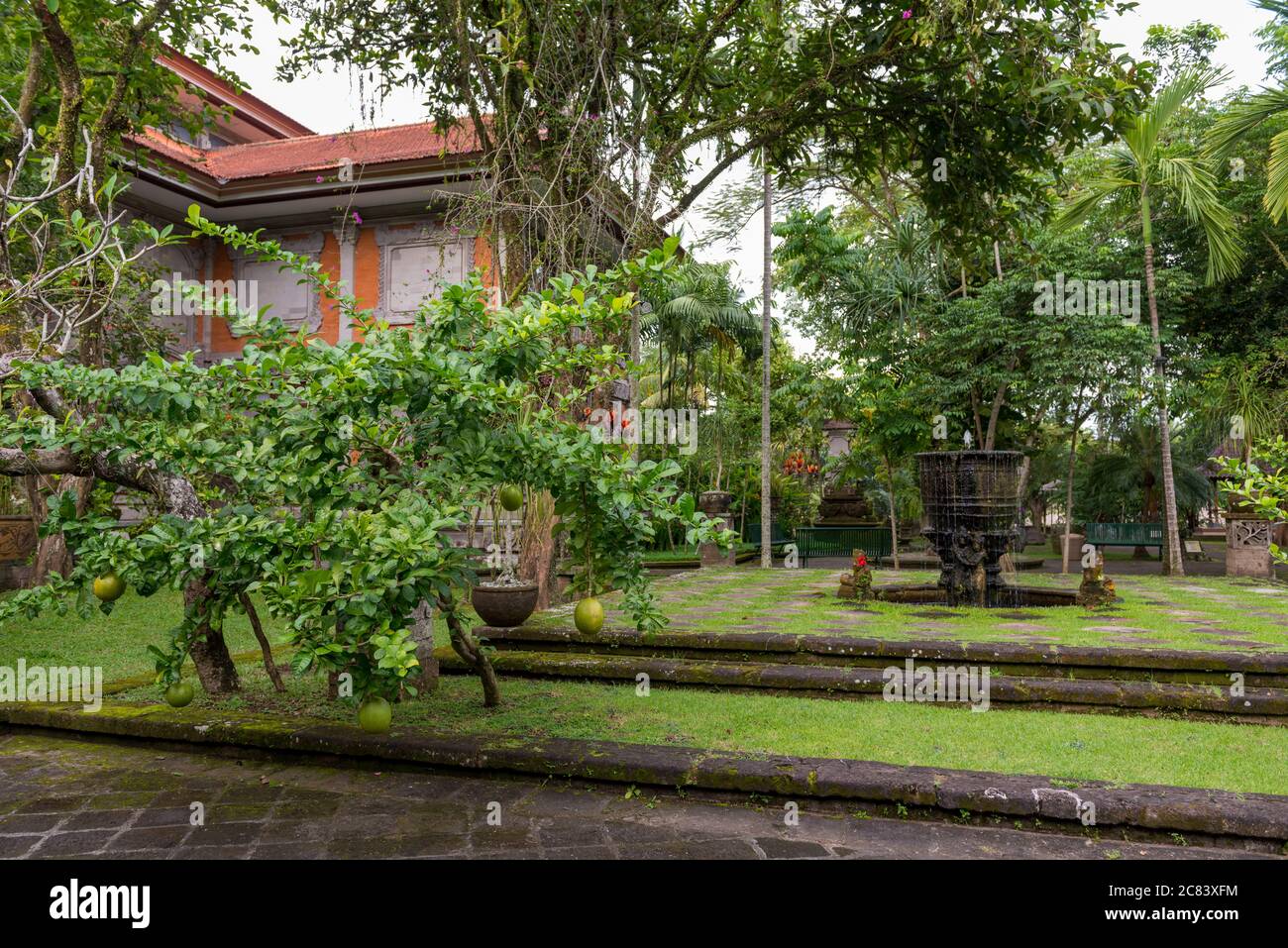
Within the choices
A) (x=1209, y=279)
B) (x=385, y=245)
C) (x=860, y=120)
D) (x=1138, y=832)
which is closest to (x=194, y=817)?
(x=1138, y=832)

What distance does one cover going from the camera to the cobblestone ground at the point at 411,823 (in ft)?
11.1

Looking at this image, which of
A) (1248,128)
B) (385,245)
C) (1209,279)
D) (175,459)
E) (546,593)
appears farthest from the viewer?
(385,245)

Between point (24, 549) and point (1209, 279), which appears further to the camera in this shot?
point (1209, 279)

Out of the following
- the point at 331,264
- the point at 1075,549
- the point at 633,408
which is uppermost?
the point at 331,264

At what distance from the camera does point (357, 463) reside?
4.08m

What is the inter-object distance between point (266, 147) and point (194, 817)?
1704 cm

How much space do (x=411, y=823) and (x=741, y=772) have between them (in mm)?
1498

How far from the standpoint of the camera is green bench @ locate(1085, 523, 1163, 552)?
1714 centimetres

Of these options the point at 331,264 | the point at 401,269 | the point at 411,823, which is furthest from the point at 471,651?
the point at 331,264

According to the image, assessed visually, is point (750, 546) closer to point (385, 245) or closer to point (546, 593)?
point (385, 245)

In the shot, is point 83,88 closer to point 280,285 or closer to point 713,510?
point 280,285

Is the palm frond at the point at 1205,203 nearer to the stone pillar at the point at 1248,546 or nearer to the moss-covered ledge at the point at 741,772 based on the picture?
the stone pillar at the point at 1248,546

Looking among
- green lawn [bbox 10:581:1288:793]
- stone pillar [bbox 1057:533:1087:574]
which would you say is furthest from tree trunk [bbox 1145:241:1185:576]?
green lawn [bbox 10:581:1288:793]

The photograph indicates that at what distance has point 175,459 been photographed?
Answer: 404 cm
